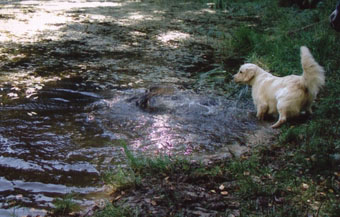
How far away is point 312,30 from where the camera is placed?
9852 mm

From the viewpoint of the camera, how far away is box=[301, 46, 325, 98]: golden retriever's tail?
483 centimetres

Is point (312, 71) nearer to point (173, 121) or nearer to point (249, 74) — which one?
point (249, 74)

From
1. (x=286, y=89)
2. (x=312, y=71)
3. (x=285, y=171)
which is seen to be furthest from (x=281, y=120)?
(x=285, y=171)

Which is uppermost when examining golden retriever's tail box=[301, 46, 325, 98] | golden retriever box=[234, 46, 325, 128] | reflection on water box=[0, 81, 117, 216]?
golden retriever's tail box=[301, 46, 325, 98]

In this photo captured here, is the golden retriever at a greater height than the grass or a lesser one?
greater

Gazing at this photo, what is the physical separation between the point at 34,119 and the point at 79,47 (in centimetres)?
487

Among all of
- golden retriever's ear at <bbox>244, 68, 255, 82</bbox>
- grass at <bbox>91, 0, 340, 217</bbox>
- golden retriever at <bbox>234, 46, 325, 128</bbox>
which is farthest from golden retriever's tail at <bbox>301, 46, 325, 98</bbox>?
golden retriever's ear at <bbox>244, 68, 255, 82</bbox>

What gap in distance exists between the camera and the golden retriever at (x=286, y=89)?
4.86 metres

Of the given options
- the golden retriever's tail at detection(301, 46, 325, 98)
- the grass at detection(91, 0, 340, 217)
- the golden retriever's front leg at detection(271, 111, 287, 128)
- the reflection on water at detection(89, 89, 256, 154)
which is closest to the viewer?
the grass at detection(91, 0, 340, 217)

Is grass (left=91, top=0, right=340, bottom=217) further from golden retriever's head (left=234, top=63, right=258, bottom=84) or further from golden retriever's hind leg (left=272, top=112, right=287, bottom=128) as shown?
golden retriever's head (left=234, top=63, right=258, bottom=84)

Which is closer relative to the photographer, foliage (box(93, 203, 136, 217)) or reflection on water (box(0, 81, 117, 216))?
foliage (box(93, 203, 136, 217))

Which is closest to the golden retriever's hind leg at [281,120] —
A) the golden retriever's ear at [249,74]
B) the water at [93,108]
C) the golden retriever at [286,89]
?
the golden retriever at [286,89]

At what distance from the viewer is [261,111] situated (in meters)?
5.75

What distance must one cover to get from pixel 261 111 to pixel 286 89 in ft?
2.09
